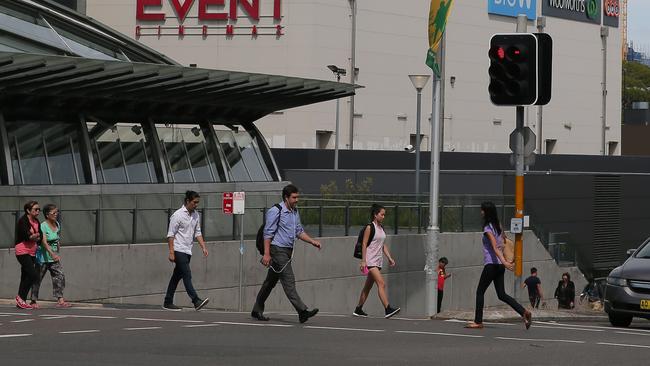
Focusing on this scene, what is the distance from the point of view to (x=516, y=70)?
70.2ft

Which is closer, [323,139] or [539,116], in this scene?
[323,139]

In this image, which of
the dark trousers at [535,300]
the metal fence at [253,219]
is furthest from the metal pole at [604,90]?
the dark trousers at [535,300]

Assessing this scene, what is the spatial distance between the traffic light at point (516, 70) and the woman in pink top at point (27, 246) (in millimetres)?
6691

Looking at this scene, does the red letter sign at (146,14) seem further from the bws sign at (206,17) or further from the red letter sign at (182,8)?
the red letter sign at (182,8)

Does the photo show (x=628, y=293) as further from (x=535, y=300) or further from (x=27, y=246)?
(x=535, y=300)

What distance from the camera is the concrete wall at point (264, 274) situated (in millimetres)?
27906

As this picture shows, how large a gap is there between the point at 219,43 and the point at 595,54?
95.7 ft

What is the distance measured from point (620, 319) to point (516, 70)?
409 centimetres

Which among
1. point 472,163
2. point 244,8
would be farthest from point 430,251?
point 244,8

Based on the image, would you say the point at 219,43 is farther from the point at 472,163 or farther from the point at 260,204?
the point at 260,204

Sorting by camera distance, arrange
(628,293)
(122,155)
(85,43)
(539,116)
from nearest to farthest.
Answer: (628,293) < (122,155) < (85,43) < (539,116)

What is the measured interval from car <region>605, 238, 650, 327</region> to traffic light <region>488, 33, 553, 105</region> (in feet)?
9.71

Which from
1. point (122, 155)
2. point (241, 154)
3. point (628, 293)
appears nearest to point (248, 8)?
point (241, 154)

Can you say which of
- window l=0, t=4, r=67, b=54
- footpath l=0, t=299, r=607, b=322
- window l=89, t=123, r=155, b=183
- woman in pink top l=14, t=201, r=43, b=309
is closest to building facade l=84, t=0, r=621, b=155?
window l=89, t=123, r=155, b=183
